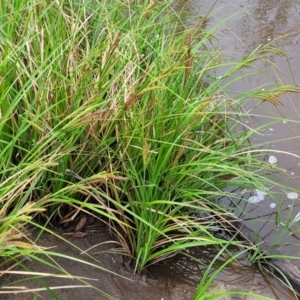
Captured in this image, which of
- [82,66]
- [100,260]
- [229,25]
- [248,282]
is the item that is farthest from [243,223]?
[229,25]

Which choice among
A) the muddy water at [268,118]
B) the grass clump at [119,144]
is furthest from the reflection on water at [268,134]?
the grass clump at [119,144]

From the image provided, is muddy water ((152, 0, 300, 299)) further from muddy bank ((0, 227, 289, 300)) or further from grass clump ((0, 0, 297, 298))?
grass clump ((0, 0, 297, 298))

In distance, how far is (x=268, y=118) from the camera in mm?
2994

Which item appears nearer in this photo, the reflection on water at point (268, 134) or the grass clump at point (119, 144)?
the grass clump at point (119, 144)

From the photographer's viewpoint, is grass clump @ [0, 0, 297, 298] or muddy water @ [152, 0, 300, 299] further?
muddy water @ [152, 0, 300, 299]

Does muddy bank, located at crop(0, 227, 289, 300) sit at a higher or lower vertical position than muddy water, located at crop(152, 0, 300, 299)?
lower

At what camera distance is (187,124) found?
6.78 feet

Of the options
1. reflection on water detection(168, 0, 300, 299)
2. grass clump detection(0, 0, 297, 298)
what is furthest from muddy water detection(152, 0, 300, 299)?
grass clump detection(0, 0, 297, 298)

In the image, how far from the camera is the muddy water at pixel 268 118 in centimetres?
209

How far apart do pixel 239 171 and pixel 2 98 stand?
952 mm

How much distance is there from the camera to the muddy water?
2.09 m

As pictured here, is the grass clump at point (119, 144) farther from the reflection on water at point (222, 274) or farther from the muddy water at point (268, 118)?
the muddy water at point (268, 118)

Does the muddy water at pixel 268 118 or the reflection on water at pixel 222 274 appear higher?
the muddy water at pixel 268 118

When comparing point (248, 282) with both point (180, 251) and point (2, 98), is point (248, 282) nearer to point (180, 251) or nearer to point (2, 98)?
point (180, 251)
